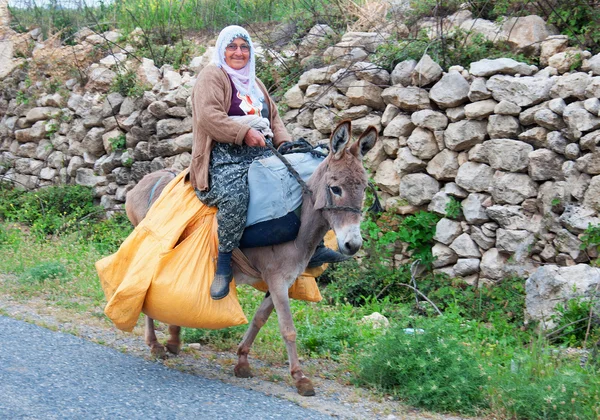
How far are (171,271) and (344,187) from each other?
137 centimetres

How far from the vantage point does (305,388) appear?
15.5 ft

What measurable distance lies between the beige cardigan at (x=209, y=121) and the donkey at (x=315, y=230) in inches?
24.7

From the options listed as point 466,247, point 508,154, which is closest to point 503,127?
point 508,154

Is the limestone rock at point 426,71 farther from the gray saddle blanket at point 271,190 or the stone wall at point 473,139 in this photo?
the gray saddle blanket at point 271,190

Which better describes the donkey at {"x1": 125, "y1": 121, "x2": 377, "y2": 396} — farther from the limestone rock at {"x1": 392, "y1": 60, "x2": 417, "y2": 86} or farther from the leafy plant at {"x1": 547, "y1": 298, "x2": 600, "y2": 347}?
the limestone rock at {"x1": 392, "y1": 60, "x2": 417, "y2": 86}

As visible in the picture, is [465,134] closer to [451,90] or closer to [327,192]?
[451,90]

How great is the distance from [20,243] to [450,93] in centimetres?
635

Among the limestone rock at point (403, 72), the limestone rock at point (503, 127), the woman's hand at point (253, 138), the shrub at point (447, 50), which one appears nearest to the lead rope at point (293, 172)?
the woman's hand at point (253, 138)

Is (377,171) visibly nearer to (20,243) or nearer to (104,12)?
(20,243)

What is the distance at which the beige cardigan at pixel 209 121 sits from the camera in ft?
16.0

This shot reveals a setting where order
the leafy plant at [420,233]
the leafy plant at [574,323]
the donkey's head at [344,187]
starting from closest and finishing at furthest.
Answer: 1. the donkey's head at [344,187]
2. the leafy plant at [574,323]
3. the leafy plant at [420,233]

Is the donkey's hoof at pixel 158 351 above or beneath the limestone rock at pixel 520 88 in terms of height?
beneath

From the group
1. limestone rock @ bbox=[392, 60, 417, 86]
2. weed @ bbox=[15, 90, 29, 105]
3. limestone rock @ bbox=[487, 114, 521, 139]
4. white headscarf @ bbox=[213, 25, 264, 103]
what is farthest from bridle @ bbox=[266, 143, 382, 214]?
weed @ bbox=[15, 90, 29, 105]

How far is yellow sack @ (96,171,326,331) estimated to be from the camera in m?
4.82
